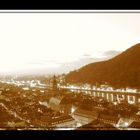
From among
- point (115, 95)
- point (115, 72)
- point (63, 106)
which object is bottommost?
point (63, 106)

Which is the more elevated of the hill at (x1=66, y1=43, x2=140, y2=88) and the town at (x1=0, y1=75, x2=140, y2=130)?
the hill at (x1=66, y1=43, x2=140, y2=88)

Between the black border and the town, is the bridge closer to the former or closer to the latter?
the town

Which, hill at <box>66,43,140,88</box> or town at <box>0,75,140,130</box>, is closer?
town at <box>0,75,140,130</box>

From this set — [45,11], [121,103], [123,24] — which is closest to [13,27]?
[45,11]

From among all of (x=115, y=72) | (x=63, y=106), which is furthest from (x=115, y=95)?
(x=63, y=106)

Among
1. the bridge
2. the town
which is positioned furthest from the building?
the bridge
